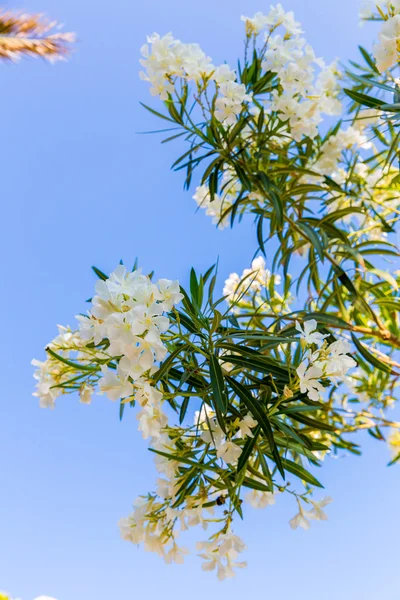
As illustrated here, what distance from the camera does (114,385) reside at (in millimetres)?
956

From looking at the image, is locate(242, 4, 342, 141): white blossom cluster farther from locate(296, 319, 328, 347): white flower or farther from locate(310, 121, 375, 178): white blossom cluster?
locate(296, 319, 328, 347): white flower

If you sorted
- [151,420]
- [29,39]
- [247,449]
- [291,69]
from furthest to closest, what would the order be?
[29,39]
[291,69]
[247,449]
[151,420]

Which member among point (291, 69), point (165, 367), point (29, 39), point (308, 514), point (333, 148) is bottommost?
point (308, 514)

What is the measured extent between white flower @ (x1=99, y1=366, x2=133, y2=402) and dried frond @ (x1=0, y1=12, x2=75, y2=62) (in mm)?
3760

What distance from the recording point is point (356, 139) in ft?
7.80

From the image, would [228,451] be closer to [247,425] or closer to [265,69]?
[247,425]

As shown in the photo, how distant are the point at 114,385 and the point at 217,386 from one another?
0.20m

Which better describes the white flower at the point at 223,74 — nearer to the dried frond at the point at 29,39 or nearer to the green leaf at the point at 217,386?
the green leaf at the point at 217,386

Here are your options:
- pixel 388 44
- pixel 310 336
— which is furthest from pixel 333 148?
pixel 310 336

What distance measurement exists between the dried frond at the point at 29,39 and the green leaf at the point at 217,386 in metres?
3.75

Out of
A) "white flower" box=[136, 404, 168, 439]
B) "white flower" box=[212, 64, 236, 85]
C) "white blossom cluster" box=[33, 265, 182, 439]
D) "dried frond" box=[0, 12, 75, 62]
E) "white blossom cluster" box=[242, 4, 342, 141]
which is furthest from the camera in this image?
"dried frond" box=[0, 12, 75, 62]

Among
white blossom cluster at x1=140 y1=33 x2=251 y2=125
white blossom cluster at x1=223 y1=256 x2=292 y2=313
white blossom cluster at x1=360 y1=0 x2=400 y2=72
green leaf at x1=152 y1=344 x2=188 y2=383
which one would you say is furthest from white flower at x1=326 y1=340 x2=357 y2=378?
white blossom cluster at x1=223 y1=256 x2=292 y2=313

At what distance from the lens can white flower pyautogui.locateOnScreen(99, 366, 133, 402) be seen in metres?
0.95

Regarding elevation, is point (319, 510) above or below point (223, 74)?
below
